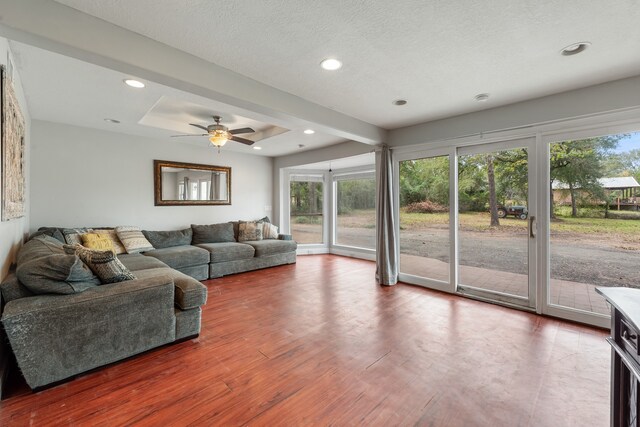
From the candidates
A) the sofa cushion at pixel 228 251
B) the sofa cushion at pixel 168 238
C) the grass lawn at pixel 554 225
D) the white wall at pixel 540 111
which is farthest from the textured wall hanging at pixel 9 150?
the grass lawn at pixel 554 225

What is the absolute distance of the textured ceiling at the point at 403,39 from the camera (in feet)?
5.46

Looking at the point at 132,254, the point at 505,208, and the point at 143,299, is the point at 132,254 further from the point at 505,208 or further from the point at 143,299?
the point at 505,208

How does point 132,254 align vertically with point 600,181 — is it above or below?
below

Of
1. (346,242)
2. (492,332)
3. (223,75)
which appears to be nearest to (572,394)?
(492,332)

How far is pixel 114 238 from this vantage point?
13.8ft

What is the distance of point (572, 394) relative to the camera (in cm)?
179

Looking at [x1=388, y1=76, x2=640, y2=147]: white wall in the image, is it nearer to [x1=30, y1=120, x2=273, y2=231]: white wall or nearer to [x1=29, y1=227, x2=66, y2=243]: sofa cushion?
[x1=30, y1=120, x2=273, y2=231]: white wall

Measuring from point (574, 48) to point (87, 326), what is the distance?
4166 mm

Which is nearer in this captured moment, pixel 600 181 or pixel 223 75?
pixel 223 75

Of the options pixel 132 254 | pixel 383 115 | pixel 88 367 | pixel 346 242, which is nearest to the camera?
pixel 88 367

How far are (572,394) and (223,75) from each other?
3.53m

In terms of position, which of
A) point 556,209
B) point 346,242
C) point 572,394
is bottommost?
point 572,394

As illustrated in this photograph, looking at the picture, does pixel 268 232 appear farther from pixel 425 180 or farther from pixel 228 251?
pixel 425 180

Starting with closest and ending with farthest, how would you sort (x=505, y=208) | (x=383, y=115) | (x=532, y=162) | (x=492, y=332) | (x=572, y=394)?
1. (x=572, y=394)
2. (x=492, y=332)
3. (x=532, y=162)
4. (x=505, y=208)
5. (x=383, y=115)
